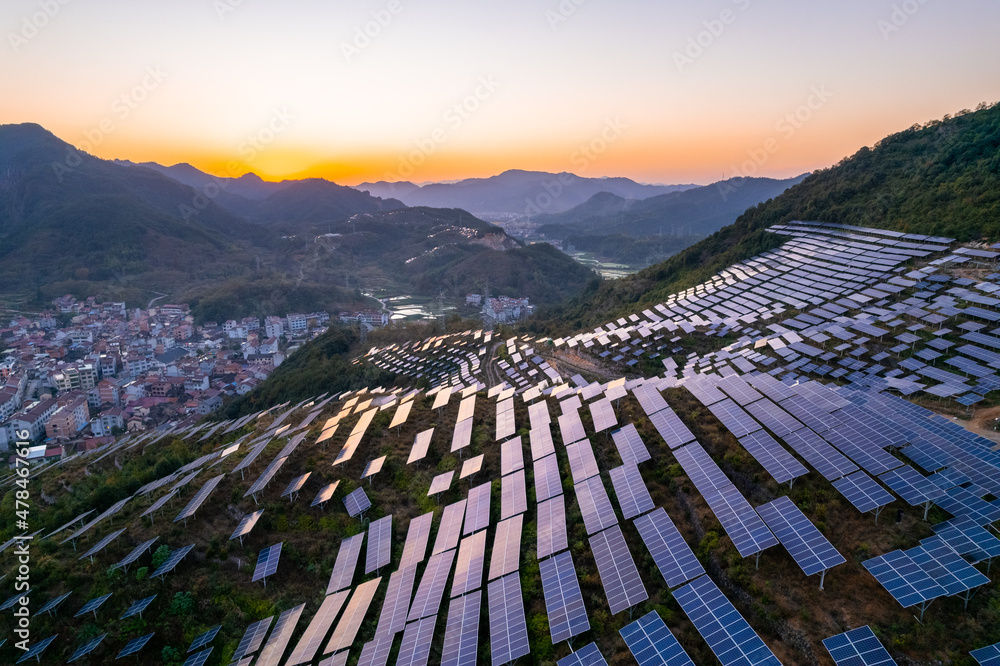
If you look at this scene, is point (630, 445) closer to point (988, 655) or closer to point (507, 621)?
point (507, 621)

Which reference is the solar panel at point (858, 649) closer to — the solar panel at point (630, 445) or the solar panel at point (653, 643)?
the solar panel at point (653, 643)

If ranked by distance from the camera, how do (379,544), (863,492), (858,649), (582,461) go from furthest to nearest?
(582,461) → (379,544) → (863,492) → (858,649)

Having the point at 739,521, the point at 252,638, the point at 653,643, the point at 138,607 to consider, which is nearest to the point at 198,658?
the point at 252,638

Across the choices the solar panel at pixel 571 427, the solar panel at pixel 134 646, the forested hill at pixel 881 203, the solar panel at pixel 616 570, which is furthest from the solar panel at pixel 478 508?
the forested hill at pixel 881 203

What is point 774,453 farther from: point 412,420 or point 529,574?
point 412,420

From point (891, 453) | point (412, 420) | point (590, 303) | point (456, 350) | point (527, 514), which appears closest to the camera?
point (891, 453)

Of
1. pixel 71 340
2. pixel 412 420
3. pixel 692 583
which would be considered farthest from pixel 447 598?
pixel 71 340
